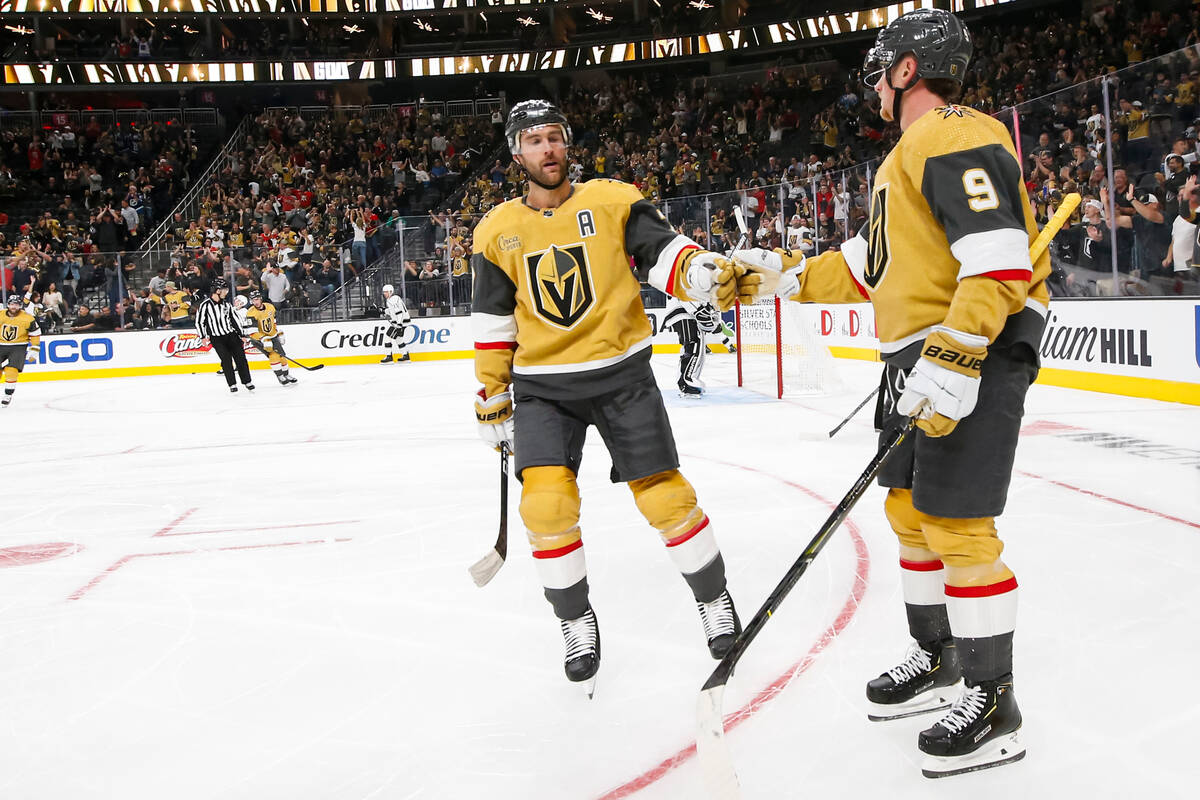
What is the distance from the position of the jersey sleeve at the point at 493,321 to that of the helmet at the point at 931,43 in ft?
3.51

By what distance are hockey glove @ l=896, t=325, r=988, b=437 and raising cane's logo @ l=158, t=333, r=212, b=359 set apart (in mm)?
14741

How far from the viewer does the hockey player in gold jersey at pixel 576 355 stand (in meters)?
2.38

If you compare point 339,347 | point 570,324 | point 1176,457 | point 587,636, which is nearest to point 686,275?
point 570,324

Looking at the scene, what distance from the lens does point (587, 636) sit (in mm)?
2377

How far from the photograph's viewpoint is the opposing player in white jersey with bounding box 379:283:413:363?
49.9ft

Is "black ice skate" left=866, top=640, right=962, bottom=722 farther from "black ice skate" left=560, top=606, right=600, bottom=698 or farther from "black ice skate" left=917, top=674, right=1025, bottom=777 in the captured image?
"black ice skate" left=560, top=606, right=600, bottom=698

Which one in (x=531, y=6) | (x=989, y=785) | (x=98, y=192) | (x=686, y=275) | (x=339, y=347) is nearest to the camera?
(x=989, y=785)

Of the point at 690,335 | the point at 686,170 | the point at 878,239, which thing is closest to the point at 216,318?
the point at 690,335

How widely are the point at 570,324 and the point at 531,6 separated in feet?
74.2

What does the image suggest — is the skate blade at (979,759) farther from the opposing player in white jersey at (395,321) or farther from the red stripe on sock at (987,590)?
the opposing player in white jersey at (395,321)

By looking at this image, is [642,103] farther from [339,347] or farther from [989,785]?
[989,785]

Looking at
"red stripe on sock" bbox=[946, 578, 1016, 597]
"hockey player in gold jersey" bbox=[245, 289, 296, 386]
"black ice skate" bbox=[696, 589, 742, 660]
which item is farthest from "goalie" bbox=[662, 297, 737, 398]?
"red stripe on sock" bbox=[946, 578, 1016, 597]

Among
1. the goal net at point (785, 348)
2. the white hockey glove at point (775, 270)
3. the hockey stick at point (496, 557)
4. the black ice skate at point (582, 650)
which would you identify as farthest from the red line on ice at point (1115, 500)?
the goal net at point (785, 348)

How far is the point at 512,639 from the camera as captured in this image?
271 centimetres
